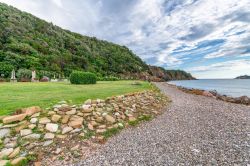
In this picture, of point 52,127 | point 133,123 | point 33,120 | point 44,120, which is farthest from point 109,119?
point 33,120

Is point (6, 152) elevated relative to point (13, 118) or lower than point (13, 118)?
lower

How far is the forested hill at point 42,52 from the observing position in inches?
1271

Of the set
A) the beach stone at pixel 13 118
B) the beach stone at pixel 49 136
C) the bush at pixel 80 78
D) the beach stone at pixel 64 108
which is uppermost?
the bush at pixel 80 78

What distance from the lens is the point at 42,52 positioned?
41844 mm

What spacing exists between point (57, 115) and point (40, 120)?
1.96 feet

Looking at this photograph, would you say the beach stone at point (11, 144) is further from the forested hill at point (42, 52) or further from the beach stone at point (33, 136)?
the forested hill at point (42, 52)

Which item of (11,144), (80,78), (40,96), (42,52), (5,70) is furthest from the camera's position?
(42,52)

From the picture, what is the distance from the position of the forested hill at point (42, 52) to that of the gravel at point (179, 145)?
92.2 ft

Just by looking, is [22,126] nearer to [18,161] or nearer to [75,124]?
[75,124]

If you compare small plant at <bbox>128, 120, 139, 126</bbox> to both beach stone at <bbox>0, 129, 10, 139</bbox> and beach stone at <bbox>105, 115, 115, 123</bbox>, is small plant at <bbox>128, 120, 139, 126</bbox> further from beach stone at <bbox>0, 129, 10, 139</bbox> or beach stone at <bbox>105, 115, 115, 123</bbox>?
beach stone at <bbox>0, 129, 10, 139</bbox>

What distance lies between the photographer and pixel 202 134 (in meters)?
5.79

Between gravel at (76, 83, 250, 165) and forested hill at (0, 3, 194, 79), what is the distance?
2809 cm

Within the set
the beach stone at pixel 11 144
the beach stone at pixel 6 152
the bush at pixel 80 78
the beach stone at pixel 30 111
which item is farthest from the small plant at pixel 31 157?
the bush at pixel 80 78

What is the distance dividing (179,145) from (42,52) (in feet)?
143
